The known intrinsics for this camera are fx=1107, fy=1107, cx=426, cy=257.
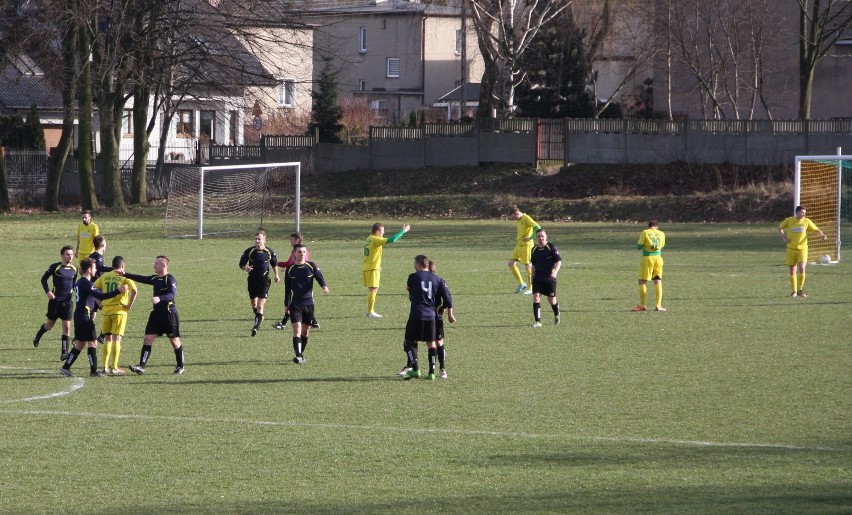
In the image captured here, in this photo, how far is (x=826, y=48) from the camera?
49.2 meters

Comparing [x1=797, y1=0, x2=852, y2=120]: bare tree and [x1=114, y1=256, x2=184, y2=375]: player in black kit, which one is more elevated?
[x1=797, y1=0, x2=852, y2=120]: bare tree

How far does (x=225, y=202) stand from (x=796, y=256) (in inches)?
1083

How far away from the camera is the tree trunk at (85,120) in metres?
45.5

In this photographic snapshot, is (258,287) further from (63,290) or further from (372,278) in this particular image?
(63,290)

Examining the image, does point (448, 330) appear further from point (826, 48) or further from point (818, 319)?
point (826, 48)

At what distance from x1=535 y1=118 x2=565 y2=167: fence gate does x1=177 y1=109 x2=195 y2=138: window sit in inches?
1046

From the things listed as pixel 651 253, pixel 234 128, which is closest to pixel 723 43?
pixel 234 128

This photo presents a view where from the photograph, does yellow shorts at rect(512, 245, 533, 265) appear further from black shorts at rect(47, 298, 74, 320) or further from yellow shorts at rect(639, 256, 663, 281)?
black shorts at rect(47, 298, 74, 320)

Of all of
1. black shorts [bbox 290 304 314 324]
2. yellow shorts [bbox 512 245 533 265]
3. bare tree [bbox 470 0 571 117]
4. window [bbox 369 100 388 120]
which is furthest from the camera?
window [bbox 369 100 388 120]

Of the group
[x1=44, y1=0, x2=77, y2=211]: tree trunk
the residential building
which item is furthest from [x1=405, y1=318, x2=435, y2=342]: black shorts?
the residential building

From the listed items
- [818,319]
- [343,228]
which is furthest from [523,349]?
[343,228]

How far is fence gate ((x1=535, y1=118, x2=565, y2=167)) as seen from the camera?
2029 inches

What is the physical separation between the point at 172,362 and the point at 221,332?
9.75 ft

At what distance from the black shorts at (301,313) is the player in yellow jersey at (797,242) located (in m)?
11.4
